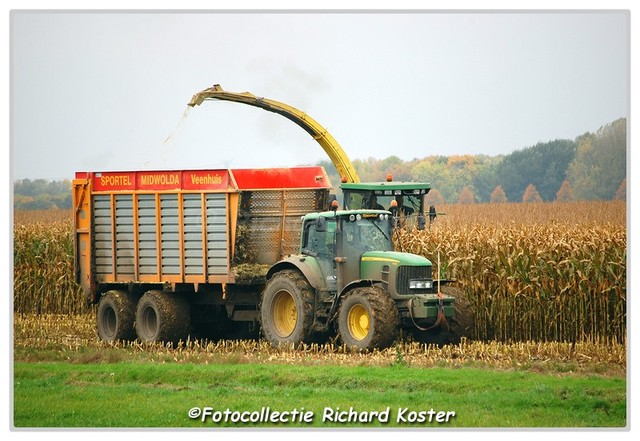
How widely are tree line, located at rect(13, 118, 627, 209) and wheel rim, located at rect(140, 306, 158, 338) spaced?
308 centimetres

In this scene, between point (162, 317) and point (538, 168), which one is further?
point (538, 168)

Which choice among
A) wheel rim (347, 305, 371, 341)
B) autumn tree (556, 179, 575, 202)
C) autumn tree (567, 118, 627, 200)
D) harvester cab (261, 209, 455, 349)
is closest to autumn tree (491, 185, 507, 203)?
autumn tree (556, 179, 575, 202)

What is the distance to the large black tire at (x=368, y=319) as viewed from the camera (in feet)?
70.3

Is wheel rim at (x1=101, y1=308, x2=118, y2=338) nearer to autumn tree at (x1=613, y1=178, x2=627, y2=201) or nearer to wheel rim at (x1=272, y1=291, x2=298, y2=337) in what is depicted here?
wheel rim at (x1=272, y1=291, x2=298, y2=337)

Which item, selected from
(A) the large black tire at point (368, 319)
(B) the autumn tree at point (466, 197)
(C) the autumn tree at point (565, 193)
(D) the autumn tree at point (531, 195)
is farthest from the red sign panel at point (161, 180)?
(B) the autumn tree at point (466, 197)

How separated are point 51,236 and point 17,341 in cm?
768

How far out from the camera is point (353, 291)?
2205 cm

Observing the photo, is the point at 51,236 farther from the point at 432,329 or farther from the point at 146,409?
the point at 146,409

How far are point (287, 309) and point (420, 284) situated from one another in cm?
252

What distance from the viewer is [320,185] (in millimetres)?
25375

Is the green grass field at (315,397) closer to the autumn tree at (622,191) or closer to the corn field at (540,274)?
the autumn tree at (622,191)

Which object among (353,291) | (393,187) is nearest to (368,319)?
(353,291)

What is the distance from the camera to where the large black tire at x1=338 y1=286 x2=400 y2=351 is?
21.4 metres

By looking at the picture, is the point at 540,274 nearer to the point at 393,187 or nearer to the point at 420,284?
the point at 420,284
